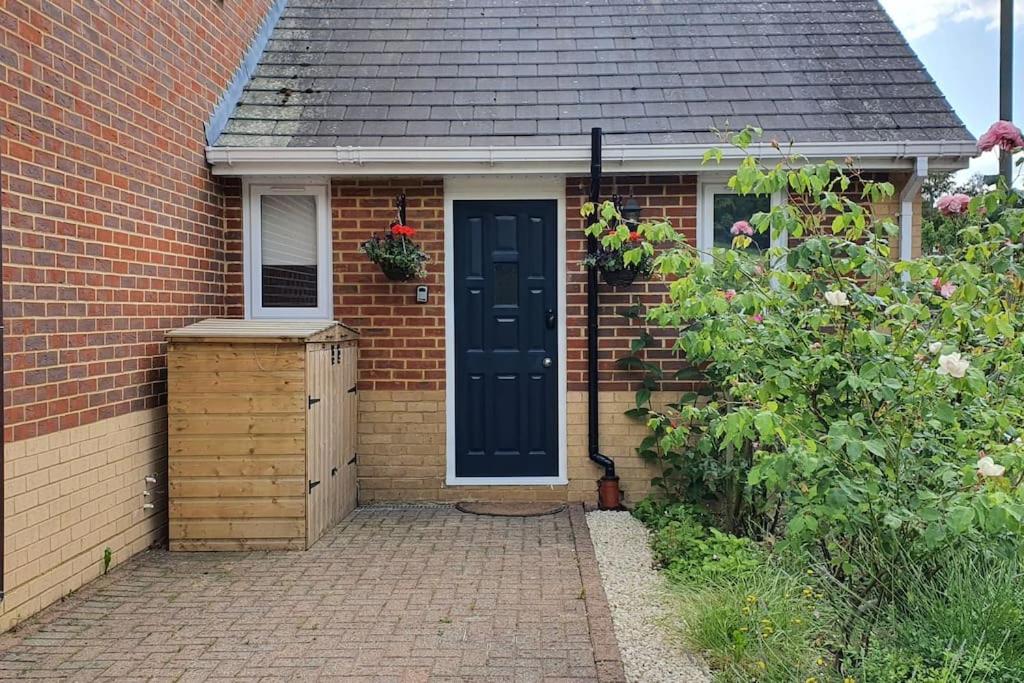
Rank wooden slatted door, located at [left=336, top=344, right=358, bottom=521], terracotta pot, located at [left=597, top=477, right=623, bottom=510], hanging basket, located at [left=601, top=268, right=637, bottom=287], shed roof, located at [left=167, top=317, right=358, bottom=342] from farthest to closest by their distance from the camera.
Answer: terracotta pot, located at [left=597, top=477, right=623, bottom=510] < hanging basket, located at [left=601, top=268, right=637, bottom=287] < wooden slatted door, located at [left=336, top=344, right=358, bottom=521] < shed roof, located at [left=167, top=317, right=358, bottom=342]

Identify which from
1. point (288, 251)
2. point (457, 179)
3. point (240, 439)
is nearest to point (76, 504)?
point (240, 439)

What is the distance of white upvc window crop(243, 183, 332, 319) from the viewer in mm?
7262

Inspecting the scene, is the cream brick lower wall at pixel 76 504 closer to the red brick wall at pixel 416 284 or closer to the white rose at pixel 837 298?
the red brick wall at pixel 416 284

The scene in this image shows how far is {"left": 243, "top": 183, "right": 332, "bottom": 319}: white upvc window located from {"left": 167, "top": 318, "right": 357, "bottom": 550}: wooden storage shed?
4.87ft

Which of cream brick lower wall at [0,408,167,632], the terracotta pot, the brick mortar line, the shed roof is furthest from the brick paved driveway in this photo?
the shed roof

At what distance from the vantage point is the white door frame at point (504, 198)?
723 centimetres

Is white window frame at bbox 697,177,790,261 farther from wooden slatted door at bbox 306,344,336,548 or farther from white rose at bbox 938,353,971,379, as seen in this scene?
white rose at bbox 938,353,971,379

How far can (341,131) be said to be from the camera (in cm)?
718

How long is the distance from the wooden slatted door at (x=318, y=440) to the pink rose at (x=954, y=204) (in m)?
3.75

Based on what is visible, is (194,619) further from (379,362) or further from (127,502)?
(379,362)

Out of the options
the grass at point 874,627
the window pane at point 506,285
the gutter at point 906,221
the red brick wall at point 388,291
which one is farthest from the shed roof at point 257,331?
the gutter at point 906,221

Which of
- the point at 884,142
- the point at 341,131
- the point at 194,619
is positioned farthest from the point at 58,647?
the point at 884,142

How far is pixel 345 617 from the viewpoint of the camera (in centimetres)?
456

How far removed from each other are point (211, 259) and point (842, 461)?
5.08 meters
